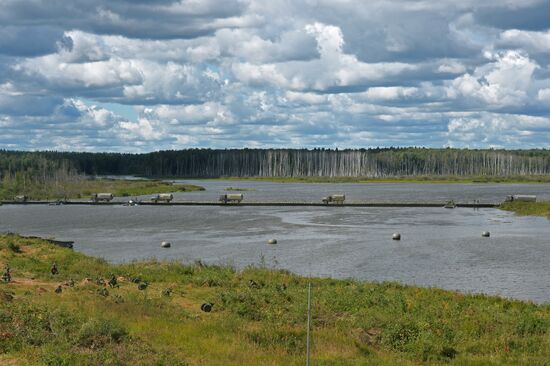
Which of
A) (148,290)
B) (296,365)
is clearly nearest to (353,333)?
(296,365)

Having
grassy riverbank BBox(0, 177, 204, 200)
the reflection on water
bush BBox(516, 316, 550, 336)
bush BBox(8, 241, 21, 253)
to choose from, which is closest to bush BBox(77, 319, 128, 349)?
bush BBox(516, 316, 550, 336)

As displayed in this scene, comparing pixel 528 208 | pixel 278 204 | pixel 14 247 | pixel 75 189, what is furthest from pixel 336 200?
pixel 14 247

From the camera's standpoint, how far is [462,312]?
1062 inches

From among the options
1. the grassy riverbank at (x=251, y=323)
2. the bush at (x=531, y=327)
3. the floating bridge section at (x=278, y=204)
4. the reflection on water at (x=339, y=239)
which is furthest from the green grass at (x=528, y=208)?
the bush at (x=531, y=327)

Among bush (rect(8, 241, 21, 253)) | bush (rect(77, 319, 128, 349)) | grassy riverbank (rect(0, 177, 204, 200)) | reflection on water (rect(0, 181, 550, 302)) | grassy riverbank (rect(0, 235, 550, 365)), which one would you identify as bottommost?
grassy riverbank (rect(0, 177, 204, 200))

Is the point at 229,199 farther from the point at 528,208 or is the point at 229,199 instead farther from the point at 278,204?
the point at 528,208

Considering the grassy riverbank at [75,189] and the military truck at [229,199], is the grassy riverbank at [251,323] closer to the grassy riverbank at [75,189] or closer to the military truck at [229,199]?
the military truck at [229,199]

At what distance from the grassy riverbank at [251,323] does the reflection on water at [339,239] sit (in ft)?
27.9

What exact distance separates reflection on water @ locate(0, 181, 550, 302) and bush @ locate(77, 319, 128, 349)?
21196 mm

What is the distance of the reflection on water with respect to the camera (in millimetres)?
42500

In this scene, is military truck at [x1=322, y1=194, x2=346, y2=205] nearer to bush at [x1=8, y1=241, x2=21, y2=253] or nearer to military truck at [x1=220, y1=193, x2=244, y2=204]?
military truck at [x1=220, y1=193, x2=244, y2=204]

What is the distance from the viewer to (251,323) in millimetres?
25047

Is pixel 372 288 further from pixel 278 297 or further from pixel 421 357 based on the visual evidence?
pixel 421 357

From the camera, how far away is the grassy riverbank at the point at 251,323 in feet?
63.0
